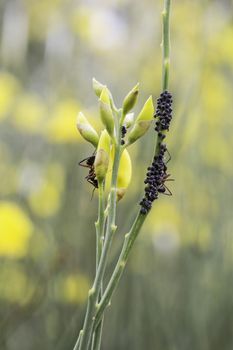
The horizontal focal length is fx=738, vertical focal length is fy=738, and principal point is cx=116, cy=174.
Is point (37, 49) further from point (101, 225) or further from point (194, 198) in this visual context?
point (101, 225)

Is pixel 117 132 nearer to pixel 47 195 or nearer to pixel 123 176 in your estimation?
pixel 123 176

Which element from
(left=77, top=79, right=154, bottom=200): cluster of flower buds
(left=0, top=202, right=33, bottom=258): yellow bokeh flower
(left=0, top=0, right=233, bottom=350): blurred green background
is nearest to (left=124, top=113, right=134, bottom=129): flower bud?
(left=77, top=79, right=154, bottom=200): cluster of flower buds

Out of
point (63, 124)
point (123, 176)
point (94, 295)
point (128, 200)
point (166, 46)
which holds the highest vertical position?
point (63, 124)

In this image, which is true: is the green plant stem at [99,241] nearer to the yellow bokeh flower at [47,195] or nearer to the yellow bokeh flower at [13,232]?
the yellow bokeh flower at [13,232]

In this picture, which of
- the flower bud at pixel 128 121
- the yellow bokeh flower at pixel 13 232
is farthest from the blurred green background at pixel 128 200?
the flower bud at pixel 128 121

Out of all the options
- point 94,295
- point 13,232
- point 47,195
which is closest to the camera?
point 94,295

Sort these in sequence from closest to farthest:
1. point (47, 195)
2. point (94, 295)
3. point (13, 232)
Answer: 1. point (94, 295)
2. point (13, 232)
3. point (47, 195)

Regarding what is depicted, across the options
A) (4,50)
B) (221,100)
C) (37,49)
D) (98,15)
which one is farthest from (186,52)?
(37,49)

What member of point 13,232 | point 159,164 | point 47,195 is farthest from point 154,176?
point 47,195

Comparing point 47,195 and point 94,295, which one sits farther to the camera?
point 47,195
